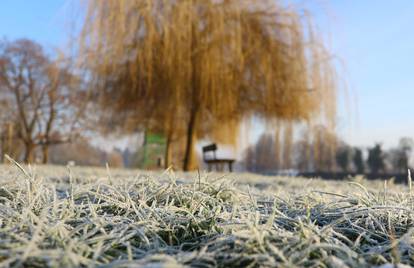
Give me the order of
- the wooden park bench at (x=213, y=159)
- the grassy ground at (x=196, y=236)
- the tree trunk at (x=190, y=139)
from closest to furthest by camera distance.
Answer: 1. the grassy ground at (x=196, y=236)
2. the tree trunk at (x=190, y=139)
3. the wooden park bench at (x=213, y=159)

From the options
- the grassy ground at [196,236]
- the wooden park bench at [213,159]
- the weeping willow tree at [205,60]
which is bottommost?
the grassy ground at [196,236]

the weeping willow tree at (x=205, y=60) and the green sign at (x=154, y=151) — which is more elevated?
the weeping willow tree at (x=205, y=60)

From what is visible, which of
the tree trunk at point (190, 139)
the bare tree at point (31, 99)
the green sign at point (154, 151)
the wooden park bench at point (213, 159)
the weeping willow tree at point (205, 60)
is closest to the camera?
the weeping willow tree at point (205, 60)

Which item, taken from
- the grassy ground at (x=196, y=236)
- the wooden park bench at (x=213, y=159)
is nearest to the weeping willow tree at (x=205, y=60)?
the wooden park bench at (x=213, y=159)

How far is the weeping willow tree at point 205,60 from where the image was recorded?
18.7 feet

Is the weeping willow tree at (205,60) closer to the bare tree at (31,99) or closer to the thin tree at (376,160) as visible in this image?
the bare tree at (31,99)

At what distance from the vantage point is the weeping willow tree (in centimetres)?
569

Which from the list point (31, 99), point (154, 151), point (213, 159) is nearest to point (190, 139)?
point (213, 159)

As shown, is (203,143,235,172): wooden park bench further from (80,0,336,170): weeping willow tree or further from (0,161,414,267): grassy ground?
(0,161,414,267): grassy ground

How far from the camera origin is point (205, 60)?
5.95 meters

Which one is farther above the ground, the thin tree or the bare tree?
the bare tree

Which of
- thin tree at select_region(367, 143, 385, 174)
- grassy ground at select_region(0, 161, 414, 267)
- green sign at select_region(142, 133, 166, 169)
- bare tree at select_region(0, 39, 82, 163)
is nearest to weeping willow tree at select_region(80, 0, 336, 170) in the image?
green sign at select_region(142, 133, 166, 169)

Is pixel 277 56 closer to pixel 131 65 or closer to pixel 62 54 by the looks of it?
pixel 131 65

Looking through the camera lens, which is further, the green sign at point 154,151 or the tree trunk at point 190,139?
the green sign at point 154,151
